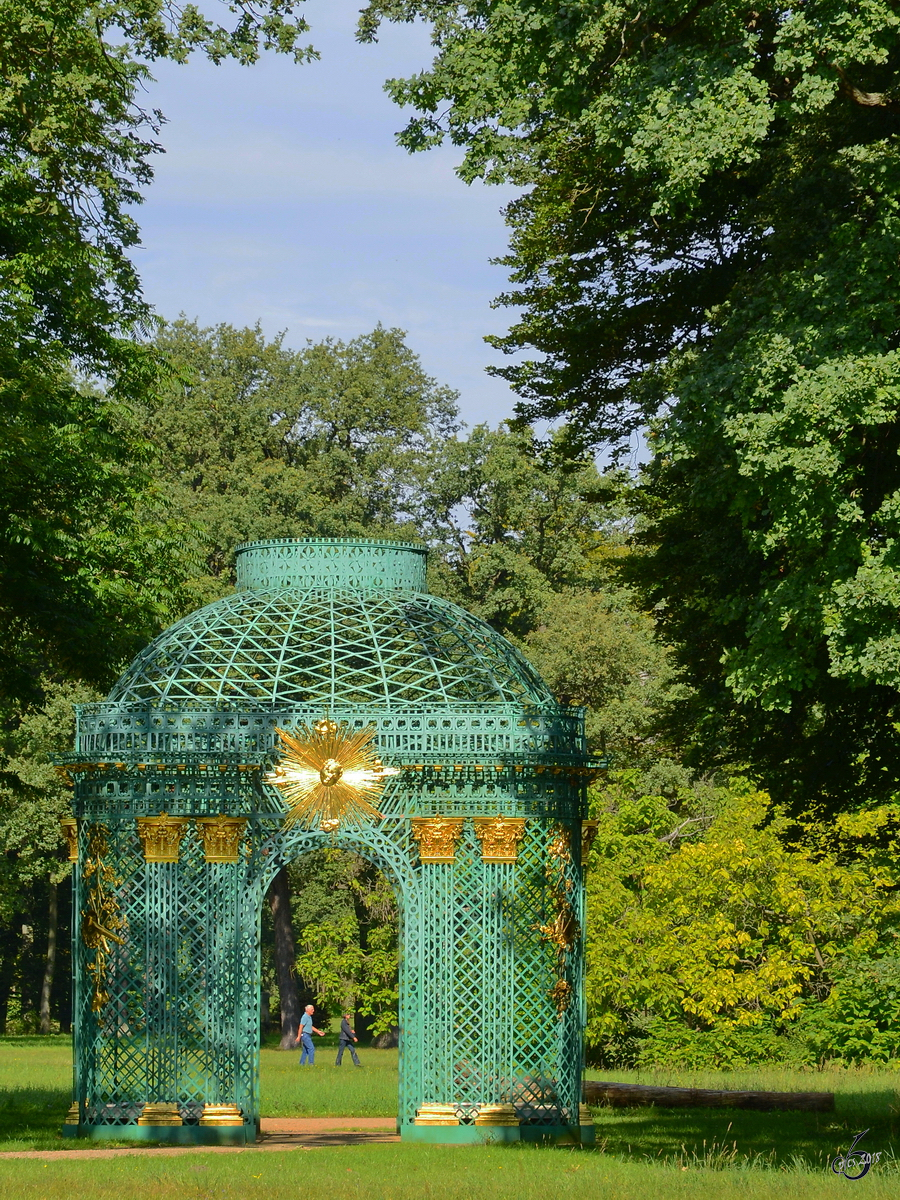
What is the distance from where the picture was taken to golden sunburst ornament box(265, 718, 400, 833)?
16.3 meters

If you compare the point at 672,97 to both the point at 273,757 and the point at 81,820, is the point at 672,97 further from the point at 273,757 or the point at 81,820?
the point at 81,820

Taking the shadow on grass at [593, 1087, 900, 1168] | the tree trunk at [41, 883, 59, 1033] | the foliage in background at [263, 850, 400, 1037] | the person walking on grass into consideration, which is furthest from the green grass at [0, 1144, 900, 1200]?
the tree trunk at [41, 883, 59, 1033]

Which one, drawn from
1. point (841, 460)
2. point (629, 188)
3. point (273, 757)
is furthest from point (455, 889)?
point (629, 188)

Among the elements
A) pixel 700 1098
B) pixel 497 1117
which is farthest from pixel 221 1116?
pixel 700 1098

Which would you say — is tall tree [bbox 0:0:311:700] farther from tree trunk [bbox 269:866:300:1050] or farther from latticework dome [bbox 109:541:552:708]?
tree trunk [bbox 269:866:300:1050]

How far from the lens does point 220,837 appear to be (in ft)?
53.7

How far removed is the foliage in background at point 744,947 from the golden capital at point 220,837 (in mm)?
14621

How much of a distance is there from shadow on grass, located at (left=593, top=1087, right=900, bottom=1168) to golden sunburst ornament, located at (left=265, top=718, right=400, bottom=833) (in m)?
4.17

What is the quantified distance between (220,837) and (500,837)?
2.75 m

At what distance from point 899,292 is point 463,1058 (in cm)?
847

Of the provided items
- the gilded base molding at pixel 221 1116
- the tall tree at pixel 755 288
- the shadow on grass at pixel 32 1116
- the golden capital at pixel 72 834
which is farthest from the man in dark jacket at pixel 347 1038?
the gilded base molding at pixel 221 1116

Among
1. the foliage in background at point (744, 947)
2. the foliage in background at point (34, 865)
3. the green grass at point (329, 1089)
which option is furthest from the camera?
the foliage in background at point (34, 865)

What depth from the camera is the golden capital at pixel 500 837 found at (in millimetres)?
16453

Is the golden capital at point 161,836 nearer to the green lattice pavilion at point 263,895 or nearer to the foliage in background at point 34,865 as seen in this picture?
the green lattice pavilion at point 263,895
